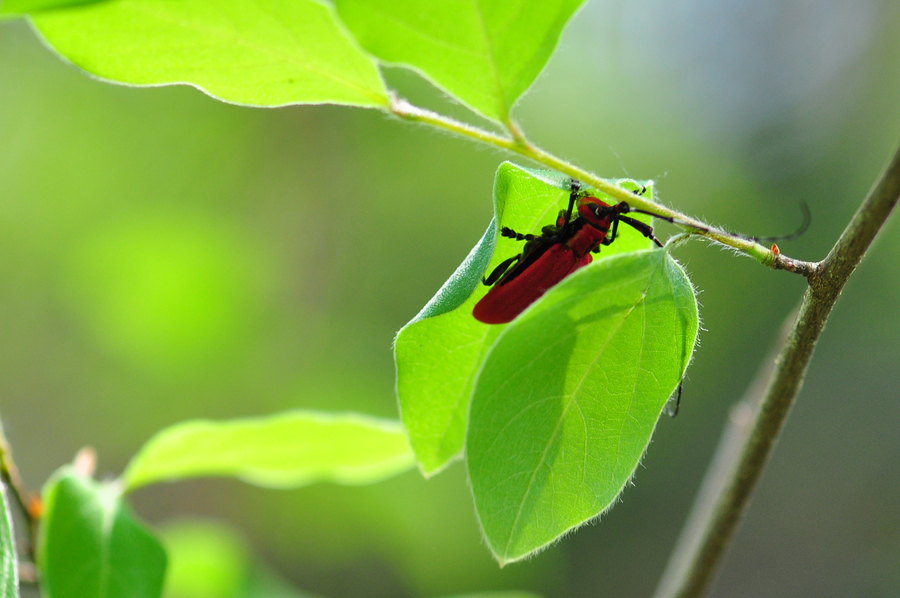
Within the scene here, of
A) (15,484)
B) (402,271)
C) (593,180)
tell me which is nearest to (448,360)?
(593,180)

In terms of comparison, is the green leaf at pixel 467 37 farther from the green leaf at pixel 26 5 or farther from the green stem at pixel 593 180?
the green leaf at pixel 26 5

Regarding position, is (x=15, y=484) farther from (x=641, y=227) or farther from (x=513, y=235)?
(x=641, y=227)

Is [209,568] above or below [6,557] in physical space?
below

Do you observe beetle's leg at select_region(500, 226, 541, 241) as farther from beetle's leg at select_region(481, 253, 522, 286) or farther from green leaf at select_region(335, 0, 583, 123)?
green leaf at select_region(335, 0, 583, 123)

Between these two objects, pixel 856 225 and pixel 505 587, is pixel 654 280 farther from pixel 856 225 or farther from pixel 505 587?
pixel 505 587

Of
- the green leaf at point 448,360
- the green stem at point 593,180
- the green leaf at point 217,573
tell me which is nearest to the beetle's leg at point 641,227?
the green leaf at point 448,360

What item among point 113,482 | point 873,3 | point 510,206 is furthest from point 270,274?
point 873,3

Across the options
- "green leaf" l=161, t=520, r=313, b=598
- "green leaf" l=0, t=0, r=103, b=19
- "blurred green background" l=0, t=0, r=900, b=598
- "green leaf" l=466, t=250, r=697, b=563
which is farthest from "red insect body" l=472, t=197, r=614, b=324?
"blurred green background" l=0, t=0, r=900, b=598
